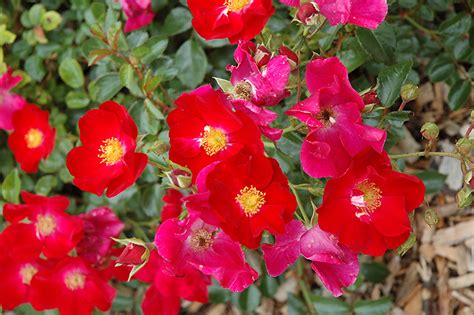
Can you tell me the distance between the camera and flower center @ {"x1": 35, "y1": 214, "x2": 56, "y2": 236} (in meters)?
1.57

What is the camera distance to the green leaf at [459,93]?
167cm

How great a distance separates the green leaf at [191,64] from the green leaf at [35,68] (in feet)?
1.61

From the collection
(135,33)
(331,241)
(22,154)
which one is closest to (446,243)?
(331,241)

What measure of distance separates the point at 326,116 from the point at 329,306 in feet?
2.49

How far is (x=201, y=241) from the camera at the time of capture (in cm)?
121

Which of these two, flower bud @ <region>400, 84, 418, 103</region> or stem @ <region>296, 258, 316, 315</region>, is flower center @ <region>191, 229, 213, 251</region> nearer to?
flower bud @ <region>400, 84, 418, 103</region>

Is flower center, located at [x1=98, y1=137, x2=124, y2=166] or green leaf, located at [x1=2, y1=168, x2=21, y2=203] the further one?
green leaf, located at [x1=2, y1=168, x2=21, y2=203]

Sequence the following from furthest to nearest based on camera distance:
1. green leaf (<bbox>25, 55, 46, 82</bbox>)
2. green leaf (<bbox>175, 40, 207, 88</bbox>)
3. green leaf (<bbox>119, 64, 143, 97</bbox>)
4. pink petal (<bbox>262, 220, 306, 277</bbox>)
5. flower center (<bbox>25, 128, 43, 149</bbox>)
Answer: green leaf (<bbox>25, 55, 46, 82</bbox>) → flower center (<bbox>25, 128, 43, 149</bbox>) → green leaf (<bbox>175, 40, 207, 88</bbox>) → green leaf (<bbox>119, 64, 143, 97</bbox>) → pink petal (<bbox>262, 220, 306, 277</bbox>)

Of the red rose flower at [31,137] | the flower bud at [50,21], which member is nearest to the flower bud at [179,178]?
the red rose flower at [31,137]

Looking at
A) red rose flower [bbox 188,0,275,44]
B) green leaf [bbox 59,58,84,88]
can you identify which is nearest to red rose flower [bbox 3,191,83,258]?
green leaf [bbox 59,58,84,88]

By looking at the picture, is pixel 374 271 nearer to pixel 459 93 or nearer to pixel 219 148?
pixel 459 93

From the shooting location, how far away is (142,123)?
1.60 m

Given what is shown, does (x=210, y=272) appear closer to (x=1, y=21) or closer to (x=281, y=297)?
(x=281, y=297)

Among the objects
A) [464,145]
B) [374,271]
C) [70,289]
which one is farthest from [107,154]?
[374,271]
